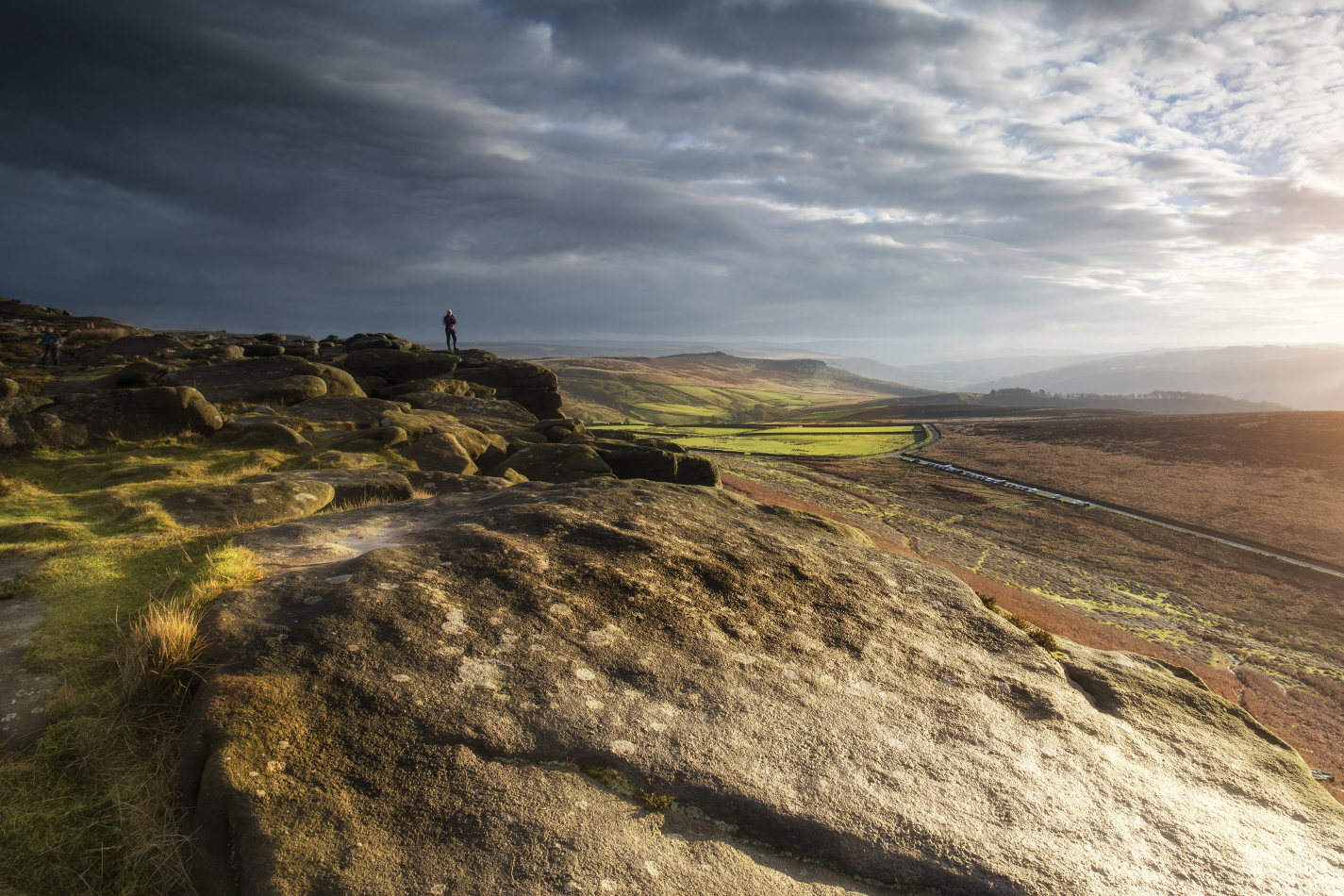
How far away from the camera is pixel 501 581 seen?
7.42 metres

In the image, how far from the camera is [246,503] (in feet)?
35.5

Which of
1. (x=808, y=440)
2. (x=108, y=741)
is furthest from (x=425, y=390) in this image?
(x=808, y=440)

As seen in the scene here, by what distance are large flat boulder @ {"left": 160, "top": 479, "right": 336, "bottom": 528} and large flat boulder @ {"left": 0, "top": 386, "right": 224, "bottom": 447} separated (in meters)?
7.44

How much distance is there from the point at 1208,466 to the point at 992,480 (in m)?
17.3

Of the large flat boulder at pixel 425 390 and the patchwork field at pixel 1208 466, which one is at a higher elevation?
the large flat boulder at pixel 425 390

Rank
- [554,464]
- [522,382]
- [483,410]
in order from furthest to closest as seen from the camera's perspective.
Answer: [522,382] → [483,410] → [554,464]

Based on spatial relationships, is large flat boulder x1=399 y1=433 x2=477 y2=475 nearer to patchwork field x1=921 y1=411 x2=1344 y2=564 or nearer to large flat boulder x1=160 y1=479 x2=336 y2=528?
large flat boulder x1=160 y1=479 x2=336 y2=528

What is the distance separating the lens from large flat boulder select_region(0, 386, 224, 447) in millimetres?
14461

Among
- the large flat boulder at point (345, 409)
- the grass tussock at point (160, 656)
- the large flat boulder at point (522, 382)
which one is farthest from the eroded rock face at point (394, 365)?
the grass tussock at point (160, 656)

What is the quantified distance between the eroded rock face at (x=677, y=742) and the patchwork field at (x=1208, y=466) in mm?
37026

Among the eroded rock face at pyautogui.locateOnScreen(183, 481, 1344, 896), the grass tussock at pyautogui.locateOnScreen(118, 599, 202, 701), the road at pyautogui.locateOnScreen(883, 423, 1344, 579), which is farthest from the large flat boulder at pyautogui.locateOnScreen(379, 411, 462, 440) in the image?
the road at pyautogui.locateOnScreen(883, 423, 1344, 579)

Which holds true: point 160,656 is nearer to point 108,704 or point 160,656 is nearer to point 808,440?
point 108,704

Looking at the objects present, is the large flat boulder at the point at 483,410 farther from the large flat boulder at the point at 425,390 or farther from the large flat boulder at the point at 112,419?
the large flat boulder at the point at 112,419

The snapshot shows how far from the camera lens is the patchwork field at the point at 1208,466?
118 feet
